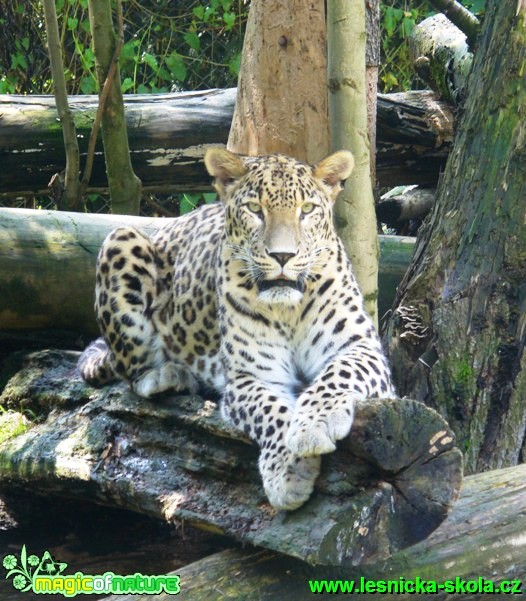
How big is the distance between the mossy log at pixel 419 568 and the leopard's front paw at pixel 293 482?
293mm

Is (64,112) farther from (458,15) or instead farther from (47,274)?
(458,15)

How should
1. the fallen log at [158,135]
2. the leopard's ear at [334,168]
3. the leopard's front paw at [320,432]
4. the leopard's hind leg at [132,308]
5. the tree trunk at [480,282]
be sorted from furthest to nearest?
the fallen log at [158,135]
the leopard's hind leg at [132,308]
the tree trunk at [480,282]
the leopard's ear at [334,168]
the leopard's front paw at [320,432]

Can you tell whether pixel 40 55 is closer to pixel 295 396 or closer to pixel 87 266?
pixel 87 266

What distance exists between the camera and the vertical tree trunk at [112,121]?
8.39 meters

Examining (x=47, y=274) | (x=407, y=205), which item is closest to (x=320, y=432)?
(x=47, y=274)

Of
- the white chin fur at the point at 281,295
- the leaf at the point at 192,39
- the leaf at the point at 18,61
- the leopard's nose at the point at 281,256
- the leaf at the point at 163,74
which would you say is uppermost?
the leaf at the point at 192,39

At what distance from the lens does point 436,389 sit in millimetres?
6352

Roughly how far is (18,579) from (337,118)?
3516mm

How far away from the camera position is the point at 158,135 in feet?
30.9

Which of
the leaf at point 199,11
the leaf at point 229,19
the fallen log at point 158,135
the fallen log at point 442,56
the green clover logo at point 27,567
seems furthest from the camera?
the leaf at point 199,11

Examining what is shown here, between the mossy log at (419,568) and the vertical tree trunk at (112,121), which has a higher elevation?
→ the vertical tree trunk at (112,121)

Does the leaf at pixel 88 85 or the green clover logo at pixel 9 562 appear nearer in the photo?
the green clover logo at pixel 9 562

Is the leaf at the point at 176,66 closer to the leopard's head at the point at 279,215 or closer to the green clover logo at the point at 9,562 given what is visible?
the leopard's head at the point at 279,215

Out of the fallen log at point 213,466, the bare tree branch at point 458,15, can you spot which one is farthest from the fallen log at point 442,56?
the fallen log at point 213,466
